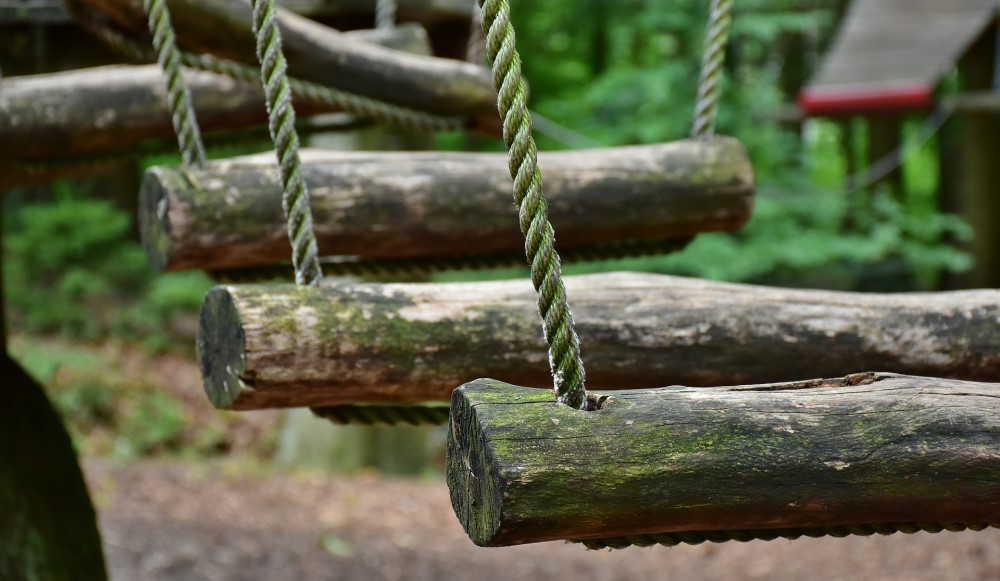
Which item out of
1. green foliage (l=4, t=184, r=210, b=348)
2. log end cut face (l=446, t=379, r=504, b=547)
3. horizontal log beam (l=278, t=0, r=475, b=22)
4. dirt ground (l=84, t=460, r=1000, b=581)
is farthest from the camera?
green foliage (l=4, t=184, r=210, b=348)

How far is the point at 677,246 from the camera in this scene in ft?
8.82

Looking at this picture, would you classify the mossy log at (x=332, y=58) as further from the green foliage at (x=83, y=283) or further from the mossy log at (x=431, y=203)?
the green foliage at (x=83, y=283)

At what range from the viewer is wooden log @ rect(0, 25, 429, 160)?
285cm

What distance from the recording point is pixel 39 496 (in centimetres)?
265

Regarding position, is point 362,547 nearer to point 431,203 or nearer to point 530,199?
point 431,203

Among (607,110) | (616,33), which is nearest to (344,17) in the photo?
(607,110)

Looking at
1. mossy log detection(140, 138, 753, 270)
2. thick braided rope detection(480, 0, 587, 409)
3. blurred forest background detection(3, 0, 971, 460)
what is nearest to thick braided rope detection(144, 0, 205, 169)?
mossy log detection(140, 138, 753, 270)

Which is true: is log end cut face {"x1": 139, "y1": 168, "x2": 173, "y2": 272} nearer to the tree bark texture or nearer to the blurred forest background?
the tree bark texture

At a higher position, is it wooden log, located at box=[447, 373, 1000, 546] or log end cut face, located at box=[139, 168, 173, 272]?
wooden log, located at box=[447, 373, 1000, 546]

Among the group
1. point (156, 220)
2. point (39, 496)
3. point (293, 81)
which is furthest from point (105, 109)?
point (39, 496)

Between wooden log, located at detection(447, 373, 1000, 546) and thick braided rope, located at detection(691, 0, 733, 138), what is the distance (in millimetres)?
1335

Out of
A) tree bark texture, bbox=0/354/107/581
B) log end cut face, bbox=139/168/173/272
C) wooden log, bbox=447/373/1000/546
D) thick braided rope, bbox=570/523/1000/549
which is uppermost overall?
wooden log, bbox=447/373/1000/546

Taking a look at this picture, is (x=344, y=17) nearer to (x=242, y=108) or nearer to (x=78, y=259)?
(x=242, y=108)

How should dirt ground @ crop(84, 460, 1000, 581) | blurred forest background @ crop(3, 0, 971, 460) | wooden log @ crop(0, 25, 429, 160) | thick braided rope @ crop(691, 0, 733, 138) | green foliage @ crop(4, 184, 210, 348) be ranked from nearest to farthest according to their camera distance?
thick braided rope @ crop(691, 0, 733, 138) < wooden log @ crop(0, 25, 429, 160) < dirt ground @ crop(84, 460, 1000, 581) < blurred forest background @ crop(3, 0, 971, 460) < green foliage @ crop(4, 184, 210, 348)
